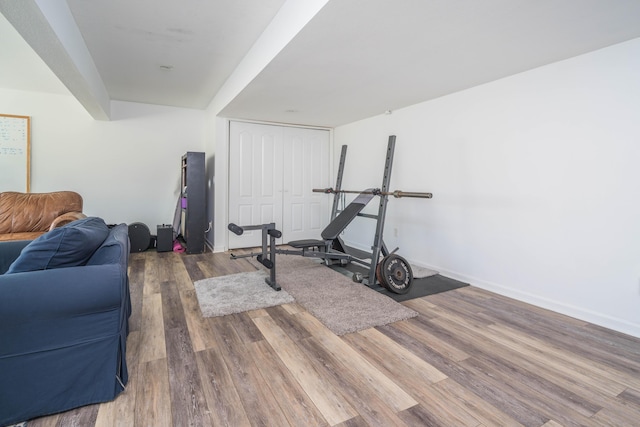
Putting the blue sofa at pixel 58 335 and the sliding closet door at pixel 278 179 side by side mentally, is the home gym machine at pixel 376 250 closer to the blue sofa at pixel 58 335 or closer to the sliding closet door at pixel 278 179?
the blue sofa at pixel 58 335

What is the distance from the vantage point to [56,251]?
5.24ft

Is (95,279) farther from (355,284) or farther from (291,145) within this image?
(291,145)

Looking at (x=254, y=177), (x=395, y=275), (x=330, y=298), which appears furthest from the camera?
(x=254, y=177)

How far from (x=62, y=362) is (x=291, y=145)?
4657 mm

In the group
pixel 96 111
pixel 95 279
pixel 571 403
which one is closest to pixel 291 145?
pixel 96 111

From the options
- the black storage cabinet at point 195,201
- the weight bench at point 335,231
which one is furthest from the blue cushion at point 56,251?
the black storage cabinet at point 195,201

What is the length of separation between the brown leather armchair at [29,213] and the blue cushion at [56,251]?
8.20ft

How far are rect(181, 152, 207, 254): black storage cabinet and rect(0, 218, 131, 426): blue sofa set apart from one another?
3261 mm

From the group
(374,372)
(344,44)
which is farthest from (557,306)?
(344,44)

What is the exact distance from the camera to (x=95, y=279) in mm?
1548

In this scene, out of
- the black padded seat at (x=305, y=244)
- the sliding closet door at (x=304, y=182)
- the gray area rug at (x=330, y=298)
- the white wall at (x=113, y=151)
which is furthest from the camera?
the sliding closet door at (x=304, y=182)

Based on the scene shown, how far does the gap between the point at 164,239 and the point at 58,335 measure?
146 inches

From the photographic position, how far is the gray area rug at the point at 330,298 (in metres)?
2.59

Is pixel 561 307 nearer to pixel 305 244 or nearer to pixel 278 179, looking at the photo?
pixel 305 244
